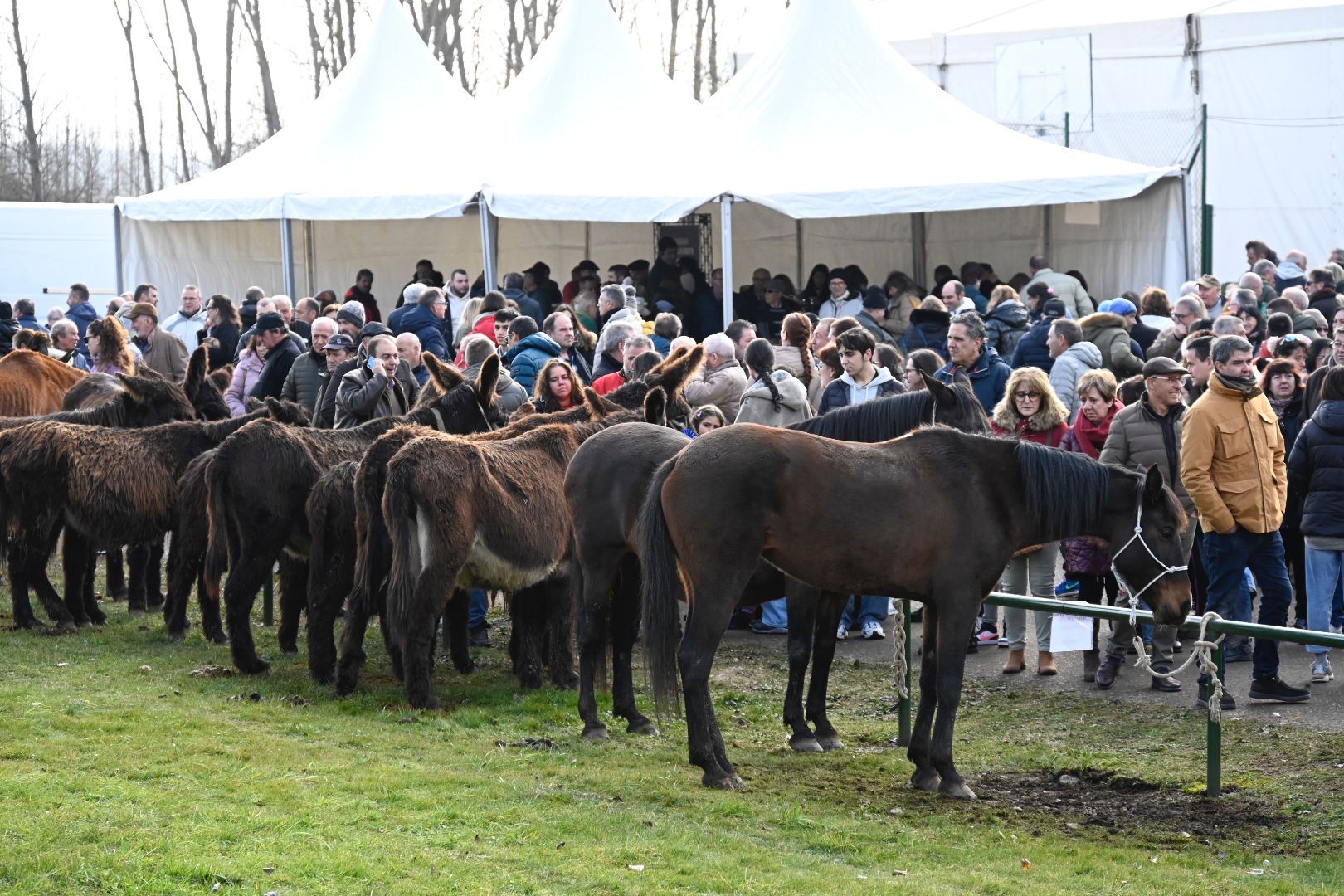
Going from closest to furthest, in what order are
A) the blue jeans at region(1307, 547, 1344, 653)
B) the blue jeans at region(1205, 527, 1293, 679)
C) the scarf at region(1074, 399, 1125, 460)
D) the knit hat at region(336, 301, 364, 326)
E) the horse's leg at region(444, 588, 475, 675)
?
the blue jeans at region(1205, 527, 1293, 679)
the blue jeans at region(1307, 547, 1344, 653)
the horse's leg at region(444, 588, 475, 675)
the scarf at region(1074, 399, 1125, 460)
the knit hat at region(336, 301, 364, 326)

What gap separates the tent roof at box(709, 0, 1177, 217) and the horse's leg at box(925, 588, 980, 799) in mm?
10493

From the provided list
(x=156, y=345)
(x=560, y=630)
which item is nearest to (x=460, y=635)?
(x=560, y=630)

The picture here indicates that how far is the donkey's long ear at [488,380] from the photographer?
31.2 ft

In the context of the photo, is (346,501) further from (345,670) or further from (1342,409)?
(1342,409)

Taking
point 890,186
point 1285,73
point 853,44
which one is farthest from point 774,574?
point 1285,73

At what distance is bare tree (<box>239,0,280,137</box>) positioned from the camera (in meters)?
38.4

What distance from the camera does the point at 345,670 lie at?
8617 millimetres

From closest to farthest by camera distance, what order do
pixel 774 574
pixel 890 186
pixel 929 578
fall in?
pixel 929 578 → pixel 774 574 → pixel 890 186

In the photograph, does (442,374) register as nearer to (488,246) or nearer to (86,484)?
(86,484)

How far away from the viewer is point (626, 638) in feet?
26.6

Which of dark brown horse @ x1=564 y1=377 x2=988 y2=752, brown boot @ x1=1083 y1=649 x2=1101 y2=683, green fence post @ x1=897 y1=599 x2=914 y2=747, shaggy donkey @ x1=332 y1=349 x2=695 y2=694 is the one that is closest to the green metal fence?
green fence post @ x1=897 y1=599 x2=914 y2=747

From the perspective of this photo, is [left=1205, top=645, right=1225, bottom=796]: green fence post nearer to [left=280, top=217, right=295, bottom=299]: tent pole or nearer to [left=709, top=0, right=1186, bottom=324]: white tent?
[left=709, top=0, right=1186, bottom=324]: white tent

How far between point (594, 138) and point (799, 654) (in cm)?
1233

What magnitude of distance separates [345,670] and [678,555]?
270 centimetres
